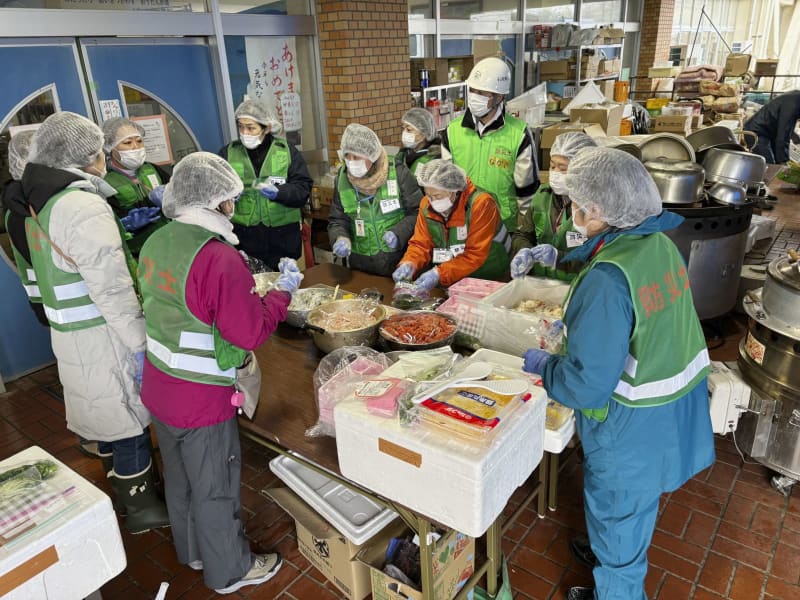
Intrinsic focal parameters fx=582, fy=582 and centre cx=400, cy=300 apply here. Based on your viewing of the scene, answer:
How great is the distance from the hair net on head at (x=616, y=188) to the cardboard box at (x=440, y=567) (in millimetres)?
1151

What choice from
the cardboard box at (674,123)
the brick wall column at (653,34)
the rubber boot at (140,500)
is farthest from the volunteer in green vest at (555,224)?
the brick wall column at (653,34)

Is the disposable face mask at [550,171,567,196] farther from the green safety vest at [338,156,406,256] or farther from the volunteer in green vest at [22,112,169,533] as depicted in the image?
the volunteer in green vest at [22,112,169,533]

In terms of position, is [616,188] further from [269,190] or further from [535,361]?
[269,190]

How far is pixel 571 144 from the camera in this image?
2887mm

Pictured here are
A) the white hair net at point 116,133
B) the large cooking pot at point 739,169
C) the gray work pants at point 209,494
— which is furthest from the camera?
the white hair net at point 116,133

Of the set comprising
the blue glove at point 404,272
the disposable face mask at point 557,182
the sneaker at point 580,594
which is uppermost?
the disposable face mask at point 557,182

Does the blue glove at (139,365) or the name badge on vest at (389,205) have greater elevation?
the name badge on vest at (389,205)

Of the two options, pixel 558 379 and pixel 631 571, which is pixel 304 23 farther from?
pixel 631 571

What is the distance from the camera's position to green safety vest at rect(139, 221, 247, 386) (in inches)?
74.2

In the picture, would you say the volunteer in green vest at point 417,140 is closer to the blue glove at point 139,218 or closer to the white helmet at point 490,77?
the white helmet at point 490,77

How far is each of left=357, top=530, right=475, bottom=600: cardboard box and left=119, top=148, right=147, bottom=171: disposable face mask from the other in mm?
2600

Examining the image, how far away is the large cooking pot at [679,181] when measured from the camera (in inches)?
111

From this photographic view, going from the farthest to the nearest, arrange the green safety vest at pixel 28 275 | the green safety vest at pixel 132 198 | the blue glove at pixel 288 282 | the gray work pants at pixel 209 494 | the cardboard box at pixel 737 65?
the cardboard box at pixel 737 65, the green safety vest at pixel 132 198, the green safety vest at pixel 28 275, the blue glove at pixel 288 282, the gray work pants at pixel 209 494

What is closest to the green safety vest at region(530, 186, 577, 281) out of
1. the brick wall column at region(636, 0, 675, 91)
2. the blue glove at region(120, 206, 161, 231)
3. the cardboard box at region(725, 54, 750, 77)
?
the blue glove at region(120, 206, 161, 231)
